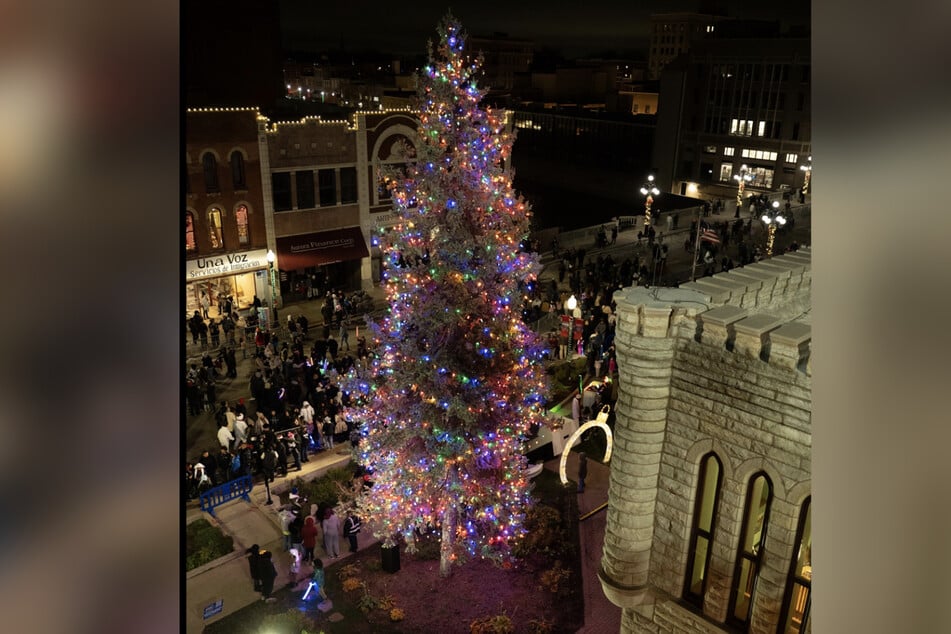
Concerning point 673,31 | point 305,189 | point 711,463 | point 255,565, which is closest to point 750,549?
point 711,463

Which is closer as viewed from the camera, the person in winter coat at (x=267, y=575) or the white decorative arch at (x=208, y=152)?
the person in winter coat at (x=267, y=575)

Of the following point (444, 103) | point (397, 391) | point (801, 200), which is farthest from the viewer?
point (801, 200)

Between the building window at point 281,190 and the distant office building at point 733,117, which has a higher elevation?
the distant office building at point 733,117

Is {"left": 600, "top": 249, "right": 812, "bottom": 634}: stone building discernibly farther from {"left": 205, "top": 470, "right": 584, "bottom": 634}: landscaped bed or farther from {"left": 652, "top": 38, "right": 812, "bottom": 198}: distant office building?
{"left": 652, "top": 38, "right": 812, "bottom": 198}: distant office building

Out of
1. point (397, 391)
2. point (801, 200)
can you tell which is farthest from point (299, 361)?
point (801, 200)

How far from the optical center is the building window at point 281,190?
29031 mm

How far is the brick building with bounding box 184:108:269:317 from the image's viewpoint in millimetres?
26688

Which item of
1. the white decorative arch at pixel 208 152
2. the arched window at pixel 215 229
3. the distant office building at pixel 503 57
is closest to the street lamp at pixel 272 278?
the arched window at pixel 215 229

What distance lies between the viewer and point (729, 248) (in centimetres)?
3612

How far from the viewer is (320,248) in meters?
30.5

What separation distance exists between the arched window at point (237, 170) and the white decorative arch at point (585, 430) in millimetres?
18079

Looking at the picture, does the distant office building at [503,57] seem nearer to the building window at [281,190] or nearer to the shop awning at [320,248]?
the shop awning at [320,248]
